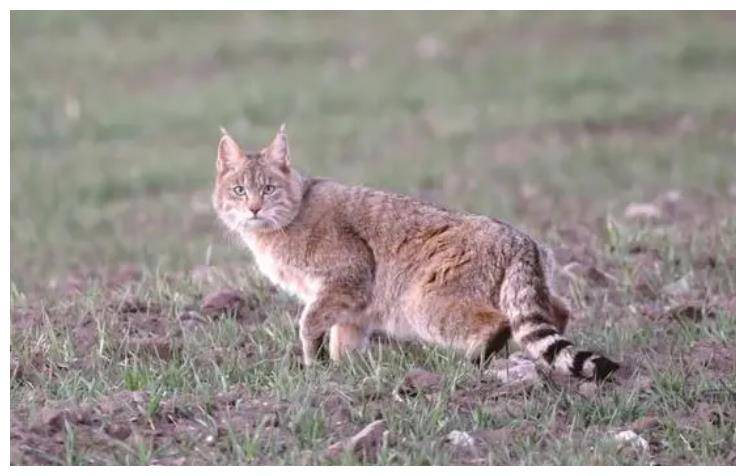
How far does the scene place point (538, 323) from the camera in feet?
24.7

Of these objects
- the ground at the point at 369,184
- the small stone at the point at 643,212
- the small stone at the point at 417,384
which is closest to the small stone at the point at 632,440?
the ground at the point at 369,184

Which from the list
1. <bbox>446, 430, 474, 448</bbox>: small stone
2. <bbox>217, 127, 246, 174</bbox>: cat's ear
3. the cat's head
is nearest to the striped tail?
<bbox>446, 430, 474, 448</bbox>: small stone

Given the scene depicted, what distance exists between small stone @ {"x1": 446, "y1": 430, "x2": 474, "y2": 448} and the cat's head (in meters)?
1.82

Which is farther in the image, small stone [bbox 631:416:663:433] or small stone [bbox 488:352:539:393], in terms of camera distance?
small stone [bbox 488:352:539:393]

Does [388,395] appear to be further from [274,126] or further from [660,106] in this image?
[660,106]

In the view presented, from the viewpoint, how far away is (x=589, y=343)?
807 cm

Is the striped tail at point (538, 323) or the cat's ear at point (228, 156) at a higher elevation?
the cat's ear at point (228, 156)

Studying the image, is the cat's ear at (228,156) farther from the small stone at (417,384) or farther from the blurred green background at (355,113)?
the blurred green background at (355,113)

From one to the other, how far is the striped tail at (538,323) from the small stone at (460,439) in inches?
26.8

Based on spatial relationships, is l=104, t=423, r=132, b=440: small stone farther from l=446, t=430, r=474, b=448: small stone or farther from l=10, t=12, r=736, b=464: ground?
l=446, t=430, r=474, b=448: small stone

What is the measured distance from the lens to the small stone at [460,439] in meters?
6.71

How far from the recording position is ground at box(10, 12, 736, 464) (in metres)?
→ 6.84

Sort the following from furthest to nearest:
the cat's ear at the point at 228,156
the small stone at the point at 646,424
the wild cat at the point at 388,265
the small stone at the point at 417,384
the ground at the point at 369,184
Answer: the cat's ear at the point at 228,156 → the wild cat at the point at 388,265 → the small stone at the point at 417,384 → the small stone at the point at 646,424 → the ground at the point at 369,184
